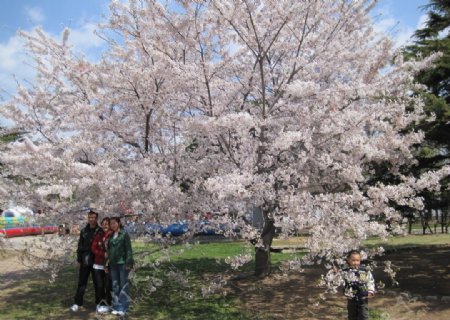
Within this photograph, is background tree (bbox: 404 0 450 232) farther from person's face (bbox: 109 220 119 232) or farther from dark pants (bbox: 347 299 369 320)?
person's face (bbox: 109 220 119 232)

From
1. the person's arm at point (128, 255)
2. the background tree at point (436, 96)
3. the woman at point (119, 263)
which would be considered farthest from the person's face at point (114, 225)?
the background tree at point (436, 96)

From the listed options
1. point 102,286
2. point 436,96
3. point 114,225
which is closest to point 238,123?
point 114,225

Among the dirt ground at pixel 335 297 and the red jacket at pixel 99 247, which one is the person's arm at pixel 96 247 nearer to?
the red jacket at pixel 99 247

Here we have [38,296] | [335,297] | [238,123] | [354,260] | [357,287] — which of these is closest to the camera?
[357,287]

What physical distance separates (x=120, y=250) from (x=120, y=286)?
1.87 ft

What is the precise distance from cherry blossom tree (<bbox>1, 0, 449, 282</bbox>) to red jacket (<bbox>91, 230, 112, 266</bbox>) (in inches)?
20.9

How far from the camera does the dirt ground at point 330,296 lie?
712cm

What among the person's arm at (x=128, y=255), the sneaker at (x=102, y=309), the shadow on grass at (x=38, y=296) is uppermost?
the person's arm at (x=128, y=255)

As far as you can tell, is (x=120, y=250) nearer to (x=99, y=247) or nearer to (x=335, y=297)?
(x=99, y=247)

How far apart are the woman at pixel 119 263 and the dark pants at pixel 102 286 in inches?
15.3

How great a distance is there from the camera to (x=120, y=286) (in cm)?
686

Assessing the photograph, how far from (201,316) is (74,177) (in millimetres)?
2918

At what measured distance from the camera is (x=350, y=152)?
728cm

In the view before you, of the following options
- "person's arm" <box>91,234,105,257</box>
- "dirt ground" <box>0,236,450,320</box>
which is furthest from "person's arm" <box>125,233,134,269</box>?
"dirt ground" <box>0,236,450,320</box>
